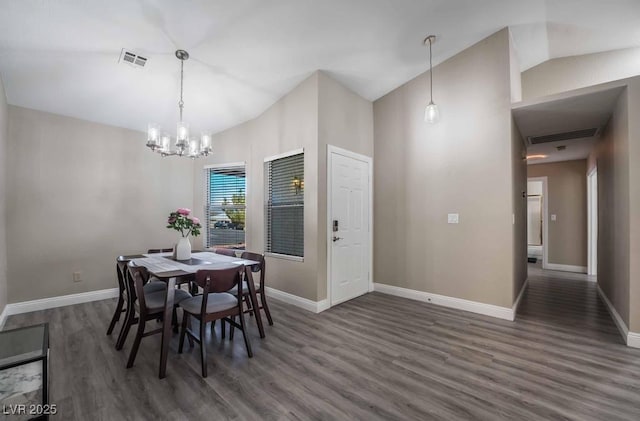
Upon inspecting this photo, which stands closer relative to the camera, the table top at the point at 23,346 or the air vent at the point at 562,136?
the table top at the point at 23,346

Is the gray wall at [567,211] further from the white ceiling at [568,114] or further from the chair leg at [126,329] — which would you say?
the chair leg at [126,329]

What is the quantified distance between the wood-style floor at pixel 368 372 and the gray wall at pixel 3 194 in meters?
0.41

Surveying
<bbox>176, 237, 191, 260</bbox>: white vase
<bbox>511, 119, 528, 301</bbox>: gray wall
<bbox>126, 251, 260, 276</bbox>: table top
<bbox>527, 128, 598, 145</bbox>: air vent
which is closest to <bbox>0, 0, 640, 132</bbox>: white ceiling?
<bbox>527, 128, 598, 145</bbox>: air vent

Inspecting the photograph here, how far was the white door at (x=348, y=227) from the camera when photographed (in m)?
3.77

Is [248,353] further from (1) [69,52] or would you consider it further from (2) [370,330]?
(1) [69,52]

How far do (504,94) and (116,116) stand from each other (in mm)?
5204

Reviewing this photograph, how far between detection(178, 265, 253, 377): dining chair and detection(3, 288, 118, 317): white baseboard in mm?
2380

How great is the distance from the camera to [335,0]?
8.25 feet

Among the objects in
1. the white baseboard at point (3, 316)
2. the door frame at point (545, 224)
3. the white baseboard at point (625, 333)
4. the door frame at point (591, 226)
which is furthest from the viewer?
the door frame at point (545, 224)

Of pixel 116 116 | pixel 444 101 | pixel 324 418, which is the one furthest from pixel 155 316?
pixel 444 101

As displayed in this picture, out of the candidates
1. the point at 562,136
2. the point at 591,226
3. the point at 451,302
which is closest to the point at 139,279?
the point at 451,302

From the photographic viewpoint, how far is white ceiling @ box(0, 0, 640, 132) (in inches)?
93.2

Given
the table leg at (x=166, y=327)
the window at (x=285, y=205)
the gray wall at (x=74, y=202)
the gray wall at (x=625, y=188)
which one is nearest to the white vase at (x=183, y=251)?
the table leg at (x=166, y=327)

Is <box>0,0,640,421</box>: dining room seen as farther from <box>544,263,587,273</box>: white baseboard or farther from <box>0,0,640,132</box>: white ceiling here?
<box>544,263,587,273</box>: white baseboard
